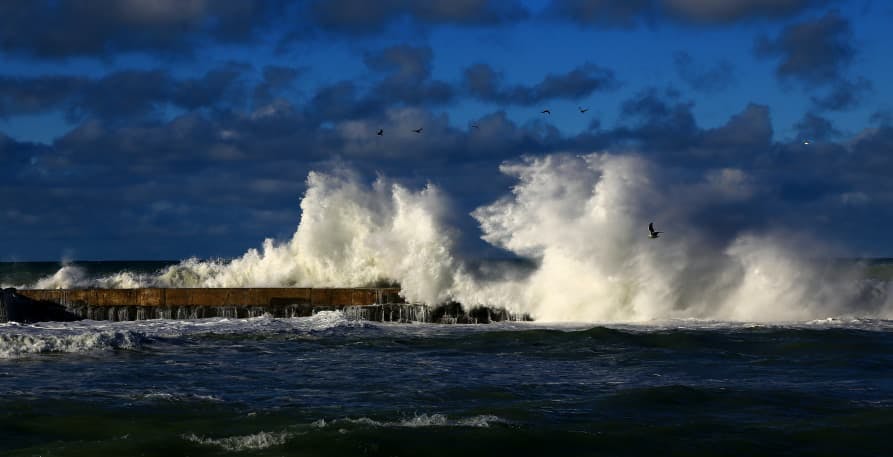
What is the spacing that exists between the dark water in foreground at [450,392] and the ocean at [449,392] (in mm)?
32

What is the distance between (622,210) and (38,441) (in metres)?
17.4

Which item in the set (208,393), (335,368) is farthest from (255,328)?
(208,393)

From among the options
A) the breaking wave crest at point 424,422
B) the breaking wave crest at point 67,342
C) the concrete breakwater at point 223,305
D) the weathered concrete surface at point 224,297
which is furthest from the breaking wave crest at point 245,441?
the weathered concrete surface at point 224,297

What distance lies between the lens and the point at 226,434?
32.8ft

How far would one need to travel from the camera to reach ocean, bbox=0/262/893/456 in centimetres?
973

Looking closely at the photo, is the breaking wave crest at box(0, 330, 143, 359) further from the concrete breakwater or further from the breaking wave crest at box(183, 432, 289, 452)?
the breaking wave crest at box(183, 432, 289, 452)

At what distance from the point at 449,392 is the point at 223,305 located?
12865mm

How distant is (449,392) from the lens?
40.7 feet

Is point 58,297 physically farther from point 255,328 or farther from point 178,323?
point 255,328

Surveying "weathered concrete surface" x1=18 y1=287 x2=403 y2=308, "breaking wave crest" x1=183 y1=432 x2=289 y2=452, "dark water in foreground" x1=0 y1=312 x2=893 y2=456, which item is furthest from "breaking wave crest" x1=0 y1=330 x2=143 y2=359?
"breaking wave crest" x1=183 y1=432 x2=289 y2=452

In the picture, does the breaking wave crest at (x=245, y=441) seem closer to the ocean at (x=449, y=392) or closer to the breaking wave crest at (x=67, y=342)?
the ocean at (x=449, y=392)

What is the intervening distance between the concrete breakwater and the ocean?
10.5 feet

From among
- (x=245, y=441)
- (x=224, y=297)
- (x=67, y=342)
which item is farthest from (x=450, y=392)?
(x=224, y=297)

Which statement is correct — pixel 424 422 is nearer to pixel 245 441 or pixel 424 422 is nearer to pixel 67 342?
pixel 245 441
